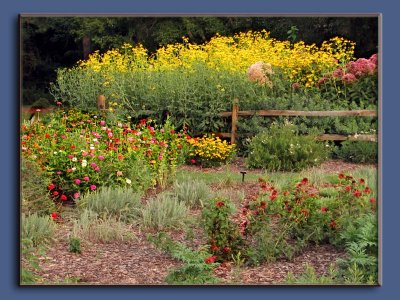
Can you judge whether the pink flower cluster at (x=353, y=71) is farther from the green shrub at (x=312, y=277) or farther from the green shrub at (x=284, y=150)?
the green shrub at (x=312, y=277)

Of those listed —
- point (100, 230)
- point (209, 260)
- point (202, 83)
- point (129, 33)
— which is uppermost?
point (129, 33)

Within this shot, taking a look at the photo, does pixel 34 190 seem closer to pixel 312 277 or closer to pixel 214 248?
pixel 214 248

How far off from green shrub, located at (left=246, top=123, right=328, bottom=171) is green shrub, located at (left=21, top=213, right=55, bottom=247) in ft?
9.58

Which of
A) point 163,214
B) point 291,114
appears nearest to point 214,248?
point 163,214

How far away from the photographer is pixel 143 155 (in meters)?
10.3

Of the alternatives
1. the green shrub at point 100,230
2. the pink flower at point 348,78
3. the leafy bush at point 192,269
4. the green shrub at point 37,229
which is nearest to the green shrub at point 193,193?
the green shrub at point 100,230

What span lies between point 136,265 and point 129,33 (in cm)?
291

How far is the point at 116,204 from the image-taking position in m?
8.88

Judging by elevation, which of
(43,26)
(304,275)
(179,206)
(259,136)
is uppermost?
(43,26)

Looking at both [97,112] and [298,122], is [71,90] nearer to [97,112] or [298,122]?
[97,112]

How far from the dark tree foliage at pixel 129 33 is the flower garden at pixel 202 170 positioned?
268 millimetres

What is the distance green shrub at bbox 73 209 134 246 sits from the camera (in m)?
8.46

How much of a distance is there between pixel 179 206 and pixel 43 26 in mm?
2297

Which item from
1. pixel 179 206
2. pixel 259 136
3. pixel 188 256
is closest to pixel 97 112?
pixel 259 136
